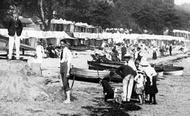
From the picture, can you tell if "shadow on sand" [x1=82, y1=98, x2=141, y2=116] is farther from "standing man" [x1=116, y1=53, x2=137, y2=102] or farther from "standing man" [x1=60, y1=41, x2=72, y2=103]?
"standing man" [x1=60, y1=41, x2=72, y2=103]

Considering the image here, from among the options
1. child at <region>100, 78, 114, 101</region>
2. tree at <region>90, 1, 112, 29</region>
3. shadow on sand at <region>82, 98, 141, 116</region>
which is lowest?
shadow on sand at <region>82, 98, 141, 116</region>

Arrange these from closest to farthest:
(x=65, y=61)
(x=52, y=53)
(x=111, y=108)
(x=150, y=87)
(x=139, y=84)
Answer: (x=65, y=61), (x=139, y=84), (x=111, y=108), (x=150, y=87), (x=52, y=53)

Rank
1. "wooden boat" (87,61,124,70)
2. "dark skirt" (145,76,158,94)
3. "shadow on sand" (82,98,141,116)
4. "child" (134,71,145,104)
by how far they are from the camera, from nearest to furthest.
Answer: "shadow on sand" (82,98,141,116)
"child" (134,71,145,104)
"dark skirt" (145,76,158,94)
"wooden boat" (87,61,124,70)

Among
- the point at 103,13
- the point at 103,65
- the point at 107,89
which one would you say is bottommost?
the point at 107,89

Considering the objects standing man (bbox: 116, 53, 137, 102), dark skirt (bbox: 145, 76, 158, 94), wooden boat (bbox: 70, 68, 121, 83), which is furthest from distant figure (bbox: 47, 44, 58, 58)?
standing man (bbox: 116, 53, 137, 102)

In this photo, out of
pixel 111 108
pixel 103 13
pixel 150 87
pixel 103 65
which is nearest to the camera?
pixel 111 108

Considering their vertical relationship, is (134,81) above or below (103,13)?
below

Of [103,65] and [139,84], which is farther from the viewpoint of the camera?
[103,65]

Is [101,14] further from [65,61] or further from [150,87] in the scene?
[65,61]

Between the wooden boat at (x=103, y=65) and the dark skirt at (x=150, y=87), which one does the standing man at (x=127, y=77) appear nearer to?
the dark skirt at (x=150, y=87)

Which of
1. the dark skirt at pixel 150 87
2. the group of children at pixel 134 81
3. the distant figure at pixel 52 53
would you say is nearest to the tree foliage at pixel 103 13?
the distant figure at pixel 52 53

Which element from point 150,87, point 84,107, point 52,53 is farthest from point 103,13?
point 84,107

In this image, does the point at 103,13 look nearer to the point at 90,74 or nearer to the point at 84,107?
the point at 90,74

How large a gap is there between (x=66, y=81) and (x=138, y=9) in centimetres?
11404
